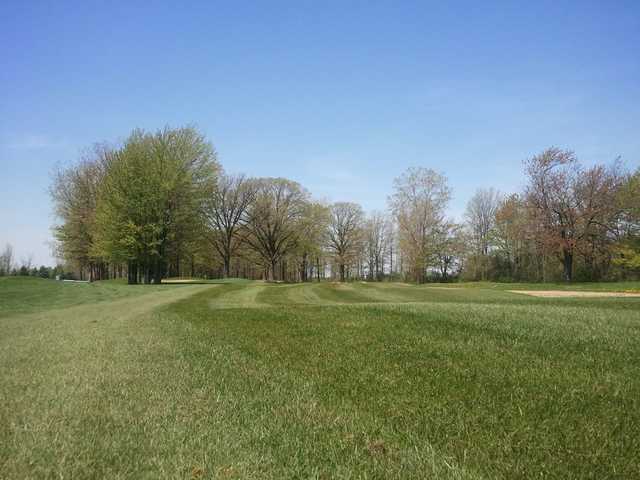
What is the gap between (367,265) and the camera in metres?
82.2

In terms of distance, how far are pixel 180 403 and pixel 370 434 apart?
6.87 ft

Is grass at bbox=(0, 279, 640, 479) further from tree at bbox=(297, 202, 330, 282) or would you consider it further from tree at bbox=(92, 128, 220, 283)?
tree at bbox=(297, 202, 330, 282)

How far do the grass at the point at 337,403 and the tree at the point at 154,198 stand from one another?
3217 centimetres

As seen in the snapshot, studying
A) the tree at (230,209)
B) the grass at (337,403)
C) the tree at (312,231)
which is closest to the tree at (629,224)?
the grass at (337,403)

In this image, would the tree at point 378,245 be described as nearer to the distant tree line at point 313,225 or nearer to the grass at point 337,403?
the distant tree line at point 313,225

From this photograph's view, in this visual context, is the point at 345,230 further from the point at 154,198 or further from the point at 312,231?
the point at 154,198

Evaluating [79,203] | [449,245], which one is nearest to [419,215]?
[449,245]

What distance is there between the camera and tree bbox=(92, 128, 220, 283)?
127 feet

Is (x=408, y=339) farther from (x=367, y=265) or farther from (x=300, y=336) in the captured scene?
(x=367, y=265)

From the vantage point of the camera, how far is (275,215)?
Result: 6106 cm

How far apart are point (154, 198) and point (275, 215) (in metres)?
24.2

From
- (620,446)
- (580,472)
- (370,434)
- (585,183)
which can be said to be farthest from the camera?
(585,183)

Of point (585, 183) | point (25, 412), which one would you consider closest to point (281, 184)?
point (585, 183)

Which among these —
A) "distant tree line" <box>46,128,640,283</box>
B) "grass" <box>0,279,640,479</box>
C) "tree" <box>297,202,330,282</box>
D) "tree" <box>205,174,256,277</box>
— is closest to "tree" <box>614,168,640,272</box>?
"distant tree line" <box>46,128,640,283</box>
